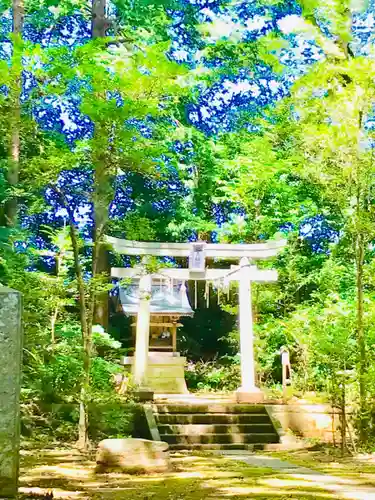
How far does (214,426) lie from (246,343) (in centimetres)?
216

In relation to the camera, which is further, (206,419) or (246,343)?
(246,343)

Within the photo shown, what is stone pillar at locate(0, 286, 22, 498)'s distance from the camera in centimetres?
242

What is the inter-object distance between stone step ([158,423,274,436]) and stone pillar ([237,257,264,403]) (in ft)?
3.05

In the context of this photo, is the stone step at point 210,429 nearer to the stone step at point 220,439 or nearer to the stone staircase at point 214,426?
the stone staircase at point 214,426

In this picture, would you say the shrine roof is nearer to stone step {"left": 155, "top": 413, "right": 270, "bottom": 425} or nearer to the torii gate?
the torii gate

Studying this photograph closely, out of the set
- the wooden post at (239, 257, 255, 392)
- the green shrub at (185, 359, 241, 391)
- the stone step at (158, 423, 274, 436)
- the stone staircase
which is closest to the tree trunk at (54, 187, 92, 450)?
the stone staircase

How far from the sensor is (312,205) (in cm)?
1576

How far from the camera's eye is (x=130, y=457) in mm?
5484

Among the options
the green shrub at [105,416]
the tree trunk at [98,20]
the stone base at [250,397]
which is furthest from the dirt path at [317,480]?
the tree trunk at [98,20]

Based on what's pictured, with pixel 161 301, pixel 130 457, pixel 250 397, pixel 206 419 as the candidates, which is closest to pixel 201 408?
pixel 206 419

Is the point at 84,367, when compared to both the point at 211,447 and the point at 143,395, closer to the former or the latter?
the point at 211,447

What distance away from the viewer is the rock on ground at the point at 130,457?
5441mm

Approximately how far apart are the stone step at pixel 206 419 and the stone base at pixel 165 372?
5021 mm

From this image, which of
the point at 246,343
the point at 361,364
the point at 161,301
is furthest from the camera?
the point at 161,301
